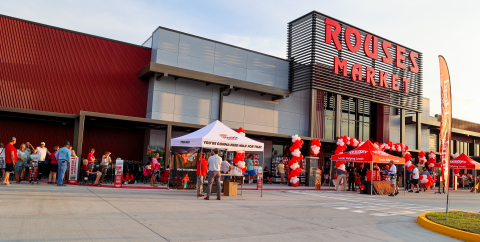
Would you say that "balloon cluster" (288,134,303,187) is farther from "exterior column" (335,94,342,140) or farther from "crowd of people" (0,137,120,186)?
"crowd of people" (0,137,120,186)

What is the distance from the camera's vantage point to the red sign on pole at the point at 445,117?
8.78 m

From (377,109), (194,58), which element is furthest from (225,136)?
(377,109)

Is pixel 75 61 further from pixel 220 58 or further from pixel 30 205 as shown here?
pixel 30 205

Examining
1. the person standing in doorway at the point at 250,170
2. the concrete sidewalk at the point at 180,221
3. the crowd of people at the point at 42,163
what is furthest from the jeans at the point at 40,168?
the person standing in doorway at the point at 250,170

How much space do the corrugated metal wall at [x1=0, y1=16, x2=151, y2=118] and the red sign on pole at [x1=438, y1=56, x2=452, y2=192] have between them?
15.7 metres

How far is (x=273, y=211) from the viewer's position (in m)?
10.2

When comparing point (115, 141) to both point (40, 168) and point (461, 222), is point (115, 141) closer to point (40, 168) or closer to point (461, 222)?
point (40, 168)

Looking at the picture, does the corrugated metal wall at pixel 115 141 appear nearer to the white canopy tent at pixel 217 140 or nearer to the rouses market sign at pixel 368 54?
the white canopy tent at pixel 217 140

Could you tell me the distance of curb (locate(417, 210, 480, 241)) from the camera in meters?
7.27

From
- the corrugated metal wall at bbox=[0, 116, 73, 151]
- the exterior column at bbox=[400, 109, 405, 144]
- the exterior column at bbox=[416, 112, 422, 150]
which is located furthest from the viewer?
the exterior column at bbox=[416, 112, 422, 150]

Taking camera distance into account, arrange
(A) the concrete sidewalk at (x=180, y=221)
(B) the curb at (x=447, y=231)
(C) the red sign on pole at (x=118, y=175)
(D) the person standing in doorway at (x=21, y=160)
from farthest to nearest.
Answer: (C) the red sign on pole at (x=118, y=175) → (D) the person standing in doorway at (x=21, y=160) → (B) the curb at (x=447, y=231) → (A) the concrete sidewalk at (x=180, y=221)

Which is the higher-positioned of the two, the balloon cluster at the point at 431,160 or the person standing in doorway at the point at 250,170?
the balloon cluster at the point at 431,160

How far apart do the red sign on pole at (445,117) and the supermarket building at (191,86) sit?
13.2 m

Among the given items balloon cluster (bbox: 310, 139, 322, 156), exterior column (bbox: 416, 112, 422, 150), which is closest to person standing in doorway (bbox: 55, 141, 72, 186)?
balloon cluster (bbox: 310, 139, 322, 156)
